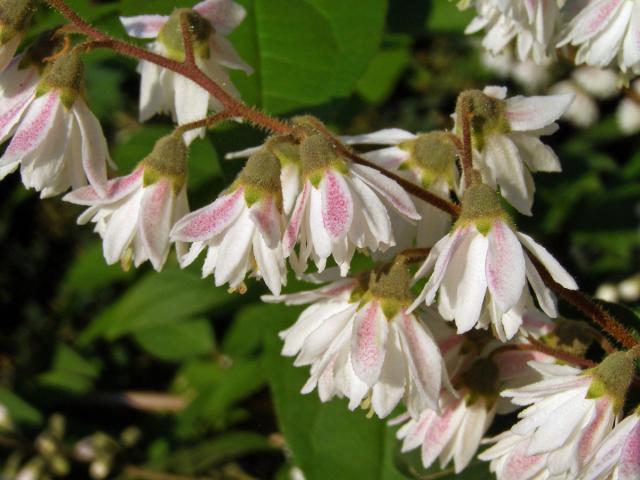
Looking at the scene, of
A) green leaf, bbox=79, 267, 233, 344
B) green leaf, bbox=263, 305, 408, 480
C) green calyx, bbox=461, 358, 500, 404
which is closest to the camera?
green calyx, bbox=461, 358, 500, 404

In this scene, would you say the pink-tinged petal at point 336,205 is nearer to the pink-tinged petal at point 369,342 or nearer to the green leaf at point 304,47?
the pink-tinged petal at point 369,342

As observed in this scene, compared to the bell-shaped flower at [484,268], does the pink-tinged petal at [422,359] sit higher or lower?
lower

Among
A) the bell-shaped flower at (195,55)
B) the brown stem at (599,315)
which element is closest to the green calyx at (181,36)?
the bell-shaped flower at (195,55)

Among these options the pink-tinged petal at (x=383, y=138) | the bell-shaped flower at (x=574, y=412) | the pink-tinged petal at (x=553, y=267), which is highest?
the pink-tinged petal at (x=383, y=138)

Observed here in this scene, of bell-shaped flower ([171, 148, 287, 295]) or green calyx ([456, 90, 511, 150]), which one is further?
green calyx ([456, 90, 511, 150])

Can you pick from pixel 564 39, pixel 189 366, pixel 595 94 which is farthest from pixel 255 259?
pixel 595 94

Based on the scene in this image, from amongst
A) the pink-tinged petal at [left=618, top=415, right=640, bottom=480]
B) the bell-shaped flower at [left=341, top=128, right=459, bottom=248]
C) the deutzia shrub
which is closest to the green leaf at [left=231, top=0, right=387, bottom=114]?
the deutzia shrub

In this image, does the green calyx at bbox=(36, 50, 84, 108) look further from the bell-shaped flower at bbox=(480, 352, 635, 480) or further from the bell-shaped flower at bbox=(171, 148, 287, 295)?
the bell-shaped flower at bbox=(480, 352, 635, 480)
